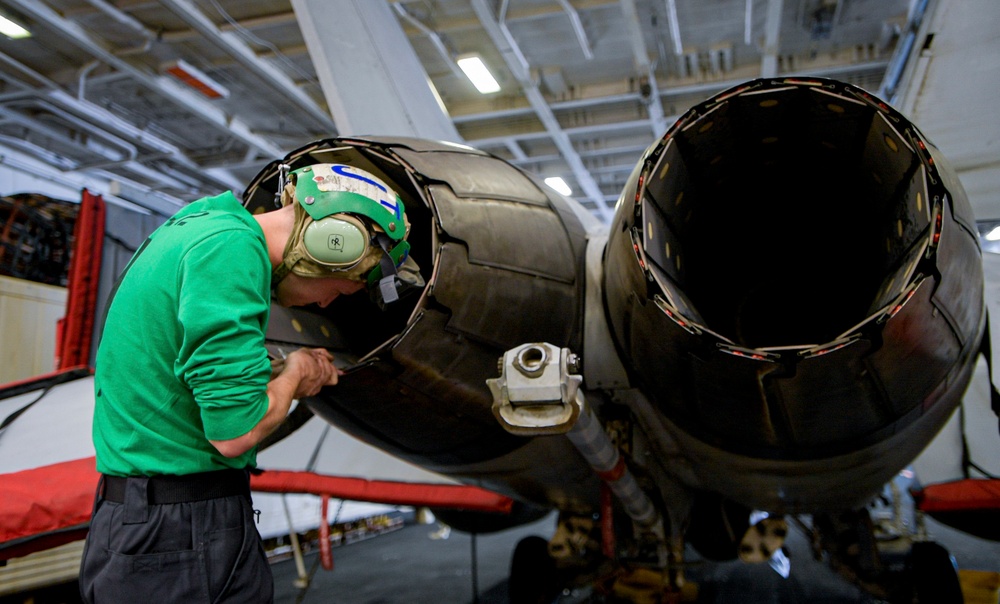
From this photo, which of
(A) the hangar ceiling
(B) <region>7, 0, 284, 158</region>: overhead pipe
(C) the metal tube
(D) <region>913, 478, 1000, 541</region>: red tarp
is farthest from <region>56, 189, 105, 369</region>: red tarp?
(D) <region>913, 478, 1000, 541</region>: red tarp

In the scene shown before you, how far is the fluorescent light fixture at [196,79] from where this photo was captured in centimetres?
936

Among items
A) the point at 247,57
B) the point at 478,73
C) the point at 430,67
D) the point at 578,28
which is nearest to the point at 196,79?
the point at 247,57

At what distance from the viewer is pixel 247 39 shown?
9266mm

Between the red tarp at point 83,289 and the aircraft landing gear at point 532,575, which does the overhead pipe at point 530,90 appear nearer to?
the red tarp at point 83,289

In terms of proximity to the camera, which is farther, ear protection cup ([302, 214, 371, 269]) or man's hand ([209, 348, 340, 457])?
ear protection cup ([302, 214, 371, 269])

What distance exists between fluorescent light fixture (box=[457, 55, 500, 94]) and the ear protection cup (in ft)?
28.5

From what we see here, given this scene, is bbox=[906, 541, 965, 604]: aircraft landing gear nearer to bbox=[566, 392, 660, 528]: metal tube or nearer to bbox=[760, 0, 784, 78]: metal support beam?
bbox=[566, 392, 660, 528]: metal tube

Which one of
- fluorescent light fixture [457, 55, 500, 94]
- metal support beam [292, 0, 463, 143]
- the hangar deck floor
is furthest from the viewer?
fluorescent light fixture [457, 55, 500, 94]

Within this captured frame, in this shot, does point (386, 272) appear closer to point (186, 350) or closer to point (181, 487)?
point (186, 350)

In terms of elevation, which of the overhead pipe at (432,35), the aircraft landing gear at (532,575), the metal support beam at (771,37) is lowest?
the aircraft landing gear at (532,575)

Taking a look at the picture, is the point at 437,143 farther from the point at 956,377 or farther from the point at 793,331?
the point at 793,331

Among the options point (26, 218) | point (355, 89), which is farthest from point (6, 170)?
point (355, 89)

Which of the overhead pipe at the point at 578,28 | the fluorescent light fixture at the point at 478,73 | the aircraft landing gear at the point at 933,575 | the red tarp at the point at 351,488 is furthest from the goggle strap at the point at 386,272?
the fluorescent light fixture at the point at 478,73

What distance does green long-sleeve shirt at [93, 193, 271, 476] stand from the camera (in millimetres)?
1380
